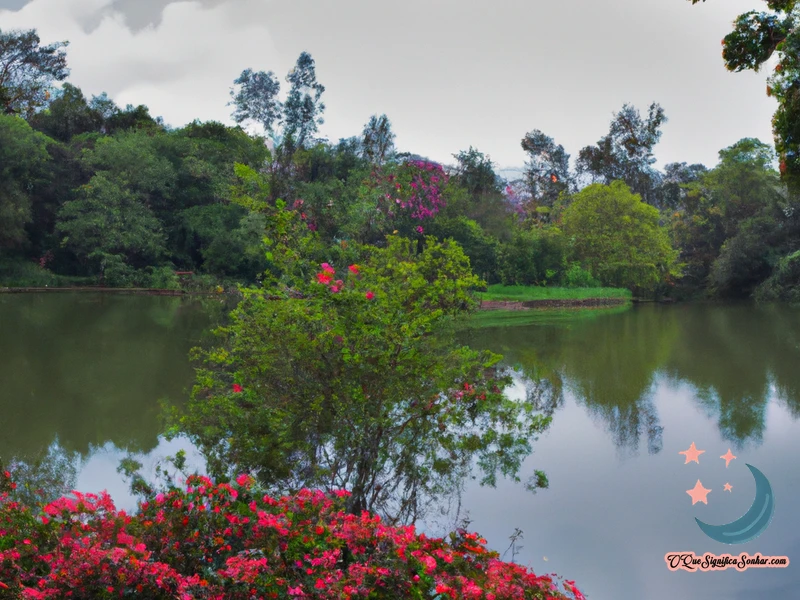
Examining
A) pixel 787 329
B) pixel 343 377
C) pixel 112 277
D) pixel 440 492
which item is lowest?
pixel 440 492

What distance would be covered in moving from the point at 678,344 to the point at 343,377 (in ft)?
38.3

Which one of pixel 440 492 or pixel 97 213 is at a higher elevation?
pixel 97 213

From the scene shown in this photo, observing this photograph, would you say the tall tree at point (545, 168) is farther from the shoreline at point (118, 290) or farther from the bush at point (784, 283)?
the shoreline at point (118, 290)

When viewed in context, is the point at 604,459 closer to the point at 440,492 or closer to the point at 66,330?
the point at 440,492

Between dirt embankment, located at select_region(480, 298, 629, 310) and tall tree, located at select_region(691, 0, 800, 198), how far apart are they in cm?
1219

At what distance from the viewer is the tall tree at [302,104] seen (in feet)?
106

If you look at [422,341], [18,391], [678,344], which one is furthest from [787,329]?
[18,391]

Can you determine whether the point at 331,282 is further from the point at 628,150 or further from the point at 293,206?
the point at 628,150

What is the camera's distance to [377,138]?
3125cm

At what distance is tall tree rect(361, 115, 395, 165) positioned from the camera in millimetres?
30484

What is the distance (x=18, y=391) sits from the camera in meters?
8.72

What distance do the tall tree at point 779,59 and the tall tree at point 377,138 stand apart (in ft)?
70.0

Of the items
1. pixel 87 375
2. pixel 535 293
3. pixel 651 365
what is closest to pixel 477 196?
pixel 535 293

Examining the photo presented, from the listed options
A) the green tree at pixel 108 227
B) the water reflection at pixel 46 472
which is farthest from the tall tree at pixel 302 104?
the water reflection at pixel 46 472
